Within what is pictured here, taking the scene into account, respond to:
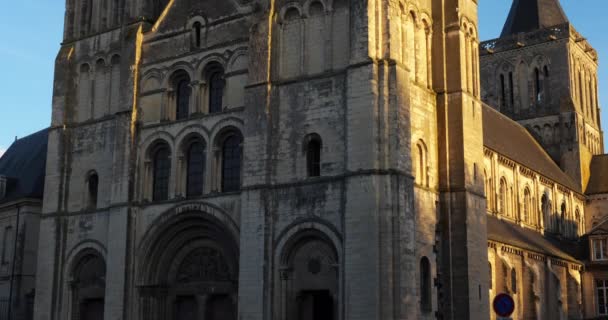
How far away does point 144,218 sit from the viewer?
2855 cm

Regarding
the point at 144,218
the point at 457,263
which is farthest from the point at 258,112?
the point at 457,263

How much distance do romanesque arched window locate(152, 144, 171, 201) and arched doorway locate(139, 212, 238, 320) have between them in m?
1.39

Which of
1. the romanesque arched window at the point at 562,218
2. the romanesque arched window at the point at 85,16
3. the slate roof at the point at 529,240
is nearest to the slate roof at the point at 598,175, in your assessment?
the romanesque arched window at the point at 562,218

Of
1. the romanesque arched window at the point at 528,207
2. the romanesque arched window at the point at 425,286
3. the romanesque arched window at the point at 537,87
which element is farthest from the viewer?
the romanesque arched window at the point at 537,87

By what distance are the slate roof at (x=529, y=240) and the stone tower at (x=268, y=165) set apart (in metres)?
5.24

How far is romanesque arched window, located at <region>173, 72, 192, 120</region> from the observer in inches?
1148

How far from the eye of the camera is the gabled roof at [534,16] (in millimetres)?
52094

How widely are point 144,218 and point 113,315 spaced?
11.8ft

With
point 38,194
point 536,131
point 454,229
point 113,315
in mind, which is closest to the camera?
point 454,229

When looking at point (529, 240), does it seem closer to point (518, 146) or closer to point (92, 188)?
point (518, 146)

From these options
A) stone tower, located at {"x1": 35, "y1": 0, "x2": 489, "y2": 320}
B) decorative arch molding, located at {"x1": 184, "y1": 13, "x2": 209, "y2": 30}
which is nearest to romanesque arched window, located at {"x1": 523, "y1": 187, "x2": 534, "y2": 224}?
stone tower, located at {"x1": 35, "y1": 0, "x2": 489, "y2": 320}

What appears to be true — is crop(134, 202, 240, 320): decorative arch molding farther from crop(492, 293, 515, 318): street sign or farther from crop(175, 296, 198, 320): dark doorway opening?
crop(492, 293, 515, 318): street sign

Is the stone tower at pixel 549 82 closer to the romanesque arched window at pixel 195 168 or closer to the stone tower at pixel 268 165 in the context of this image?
the stone tower at pixel 268 165

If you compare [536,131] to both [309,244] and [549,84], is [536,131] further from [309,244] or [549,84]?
[309,244]
